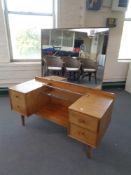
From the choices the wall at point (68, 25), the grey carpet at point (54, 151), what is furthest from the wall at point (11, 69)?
the grey carpet at point (54, 151)

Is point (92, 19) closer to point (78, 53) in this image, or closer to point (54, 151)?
point (78, 53)

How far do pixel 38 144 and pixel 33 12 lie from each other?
2316 mm

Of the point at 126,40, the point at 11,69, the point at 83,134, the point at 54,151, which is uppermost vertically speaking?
the point at 126,40

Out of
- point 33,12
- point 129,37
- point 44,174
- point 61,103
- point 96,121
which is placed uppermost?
point 33,12

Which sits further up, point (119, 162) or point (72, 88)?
point (72, 88)

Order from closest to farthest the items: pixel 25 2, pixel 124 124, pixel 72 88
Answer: pixel 72 88
pixel 124 124
pixel 25 2

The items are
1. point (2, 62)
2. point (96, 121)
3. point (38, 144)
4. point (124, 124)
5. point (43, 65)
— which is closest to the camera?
point (96, 121)

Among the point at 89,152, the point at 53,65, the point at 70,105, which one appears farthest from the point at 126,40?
the point at 89,152

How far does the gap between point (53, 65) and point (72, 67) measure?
338mm

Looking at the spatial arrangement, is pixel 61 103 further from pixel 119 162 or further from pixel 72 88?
pixel 119 162

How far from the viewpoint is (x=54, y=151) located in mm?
1635

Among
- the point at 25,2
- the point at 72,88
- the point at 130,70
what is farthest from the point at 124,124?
the point at 25,2

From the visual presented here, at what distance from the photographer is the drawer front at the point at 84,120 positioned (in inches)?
52.0

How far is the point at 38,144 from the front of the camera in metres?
1.73
